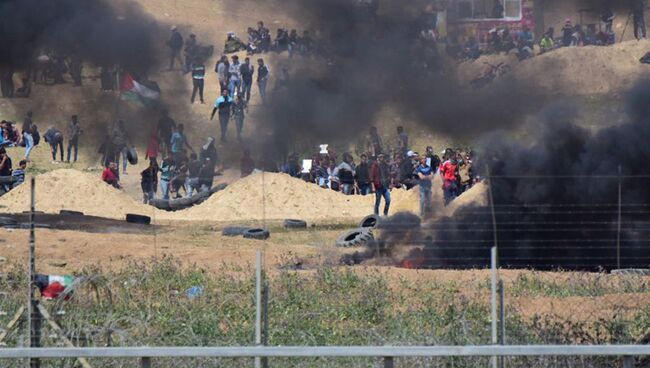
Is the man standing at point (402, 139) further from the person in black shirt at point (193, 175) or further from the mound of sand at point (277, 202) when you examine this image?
the person in black shirt at point (193, 175)

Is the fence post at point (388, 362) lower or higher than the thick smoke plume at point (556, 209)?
lower

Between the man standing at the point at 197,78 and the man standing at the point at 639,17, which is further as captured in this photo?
the man standing at the point at 639,17

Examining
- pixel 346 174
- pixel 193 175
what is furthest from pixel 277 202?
pixel 193 175

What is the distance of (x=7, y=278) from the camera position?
16812mm

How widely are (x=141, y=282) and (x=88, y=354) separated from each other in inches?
303

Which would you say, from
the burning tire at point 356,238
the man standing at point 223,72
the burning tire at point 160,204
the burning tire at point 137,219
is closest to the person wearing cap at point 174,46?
the man standing at point 223,72

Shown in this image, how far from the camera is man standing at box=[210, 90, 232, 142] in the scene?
3222 cm

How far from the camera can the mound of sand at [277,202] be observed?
30500mm

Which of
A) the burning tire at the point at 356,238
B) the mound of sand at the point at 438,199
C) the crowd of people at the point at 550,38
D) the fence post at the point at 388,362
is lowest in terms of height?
the fence post at the point at 388,362

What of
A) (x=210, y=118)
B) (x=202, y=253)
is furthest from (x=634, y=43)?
(x=202, y=253)

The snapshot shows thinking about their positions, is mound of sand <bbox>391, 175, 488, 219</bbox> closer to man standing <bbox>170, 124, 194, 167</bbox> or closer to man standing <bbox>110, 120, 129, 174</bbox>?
man standing <bbox>170, 124, 194, 167</bbox>

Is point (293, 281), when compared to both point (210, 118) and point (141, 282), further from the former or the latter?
point (210, 118)

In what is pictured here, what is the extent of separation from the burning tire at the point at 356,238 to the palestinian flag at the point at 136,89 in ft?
28.8

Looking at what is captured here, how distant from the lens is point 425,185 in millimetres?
28469
